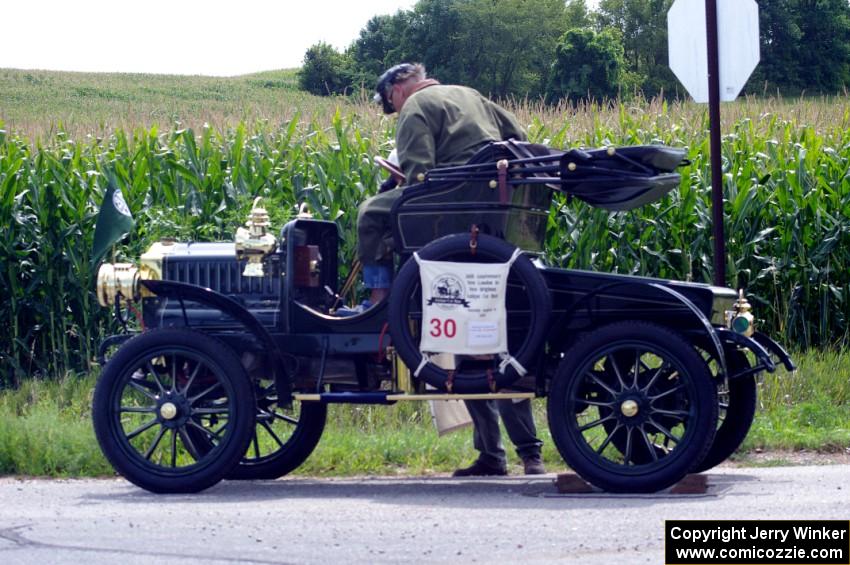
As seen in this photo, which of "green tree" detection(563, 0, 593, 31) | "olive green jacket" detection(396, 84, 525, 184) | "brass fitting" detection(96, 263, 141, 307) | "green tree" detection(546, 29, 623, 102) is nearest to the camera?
"olive green jacket" detection(396, 84, 525, 184)

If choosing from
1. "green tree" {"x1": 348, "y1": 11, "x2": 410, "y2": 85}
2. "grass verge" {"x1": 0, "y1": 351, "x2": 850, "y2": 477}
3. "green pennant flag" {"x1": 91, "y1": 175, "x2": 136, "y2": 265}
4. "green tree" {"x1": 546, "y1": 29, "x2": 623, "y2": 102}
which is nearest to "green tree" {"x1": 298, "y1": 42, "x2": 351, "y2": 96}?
"green tree" {"x1": 348, "y1": 11, "x2": 410, "y2": 85}

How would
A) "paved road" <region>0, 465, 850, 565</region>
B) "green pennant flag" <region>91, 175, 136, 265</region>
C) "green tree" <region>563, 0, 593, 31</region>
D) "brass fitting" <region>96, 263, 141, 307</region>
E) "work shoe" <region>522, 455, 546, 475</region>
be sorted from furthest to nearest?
"green tree" <region>563, 0, 593, 31</region>, "work shoe" <region>522, 455, 546, 475</region>, "green pennant flag" <region>91, 175, 136, 265</region>, "brass fitting" <region>96, 263, 141, 307</region>, "paved road" <region>0, 465, 850, 565</region>

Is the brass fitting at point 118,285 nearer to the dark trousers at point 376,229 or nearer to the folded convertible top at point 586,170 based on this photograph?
the dark trousers at point 376,229

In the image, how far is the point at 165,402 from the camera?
7223mm

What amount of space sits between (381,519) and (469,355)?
1.17 m

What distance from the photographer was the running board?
700 cm

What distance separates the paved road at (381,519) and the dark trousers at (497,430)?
42 cm

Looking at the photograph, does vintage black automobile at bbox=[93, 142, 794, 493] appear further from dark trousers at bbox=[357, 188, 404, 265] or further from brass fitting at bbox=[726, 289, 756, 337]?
dark trousers at bbox=[357, 188, 404, 265]

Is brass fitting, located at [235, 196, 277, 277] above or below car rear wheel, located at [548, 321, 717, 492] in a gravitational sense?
above

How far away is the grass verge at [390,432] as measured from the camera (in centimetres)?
829

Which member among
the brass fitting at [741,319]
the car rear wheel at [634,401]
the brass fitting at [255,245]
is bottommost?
the car rear wheel at [634,401]

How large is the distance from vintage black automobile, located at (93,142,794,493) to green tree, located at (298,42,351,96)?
65774 mm

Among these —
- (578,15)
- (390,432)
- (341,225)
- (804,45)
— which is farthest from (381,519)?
(578,15)

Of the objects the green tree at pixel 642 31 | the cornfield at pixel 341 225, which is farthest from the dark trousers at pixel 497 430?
the green tree at pixel 642 31
